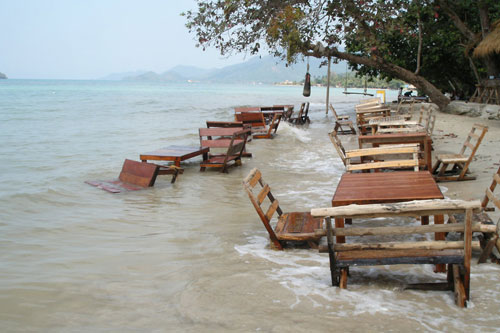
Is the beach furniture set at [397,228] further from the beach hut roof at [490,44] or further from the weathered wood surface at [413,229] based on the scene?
the beach hut roof at [490,44]

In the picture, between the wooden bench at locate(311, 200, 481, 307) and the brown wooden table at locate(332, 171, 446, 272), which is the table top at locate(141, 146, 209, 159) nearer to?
the brown wooden table at locate(332, 171, 446, 272)

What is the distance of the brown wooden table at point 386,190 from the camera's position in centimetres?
401

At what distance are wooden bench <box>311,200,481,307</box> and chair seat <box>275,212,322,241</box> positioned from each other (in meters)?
1.00

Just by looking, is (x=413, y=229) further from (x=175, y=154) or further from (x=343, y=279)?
(x=175, y=154)

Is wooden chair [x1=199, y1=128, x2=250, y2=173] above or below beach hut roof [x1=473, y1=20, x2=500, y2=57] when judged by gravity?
below

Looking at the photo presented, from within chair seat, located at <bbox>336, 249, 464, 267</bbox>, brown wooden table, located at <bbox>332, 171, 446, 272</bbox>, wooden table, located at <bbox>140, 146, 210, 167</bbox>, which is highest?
brown wooden table, located at <bbox>332, 171, 446, 272</bbox>

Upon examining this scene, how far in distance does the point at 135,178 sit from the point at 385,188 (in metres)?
5.51

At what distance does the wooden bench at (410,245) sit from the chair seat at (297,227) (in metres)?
1.00

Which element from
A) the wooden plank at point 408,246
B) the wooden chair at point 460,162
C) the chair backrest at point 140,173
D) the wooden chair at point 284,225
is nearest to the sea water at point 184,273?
the wooden chair at point 284,225

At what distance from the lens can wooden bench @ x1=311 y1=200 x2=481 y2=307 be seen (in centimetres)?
318

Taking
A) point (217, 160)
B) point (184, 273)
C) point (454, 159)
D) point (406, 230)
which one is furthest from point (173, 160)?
point (406, 230)

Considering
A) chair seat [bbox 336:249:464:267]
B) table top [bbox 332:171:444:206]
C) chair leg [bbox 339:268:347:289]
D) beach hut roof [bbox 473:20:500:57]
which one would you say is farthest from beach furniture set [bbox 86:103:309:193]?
beach hut roof [bbox 473:20:500:57]

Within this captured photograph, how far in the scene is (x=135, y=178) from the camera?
8.82 metres

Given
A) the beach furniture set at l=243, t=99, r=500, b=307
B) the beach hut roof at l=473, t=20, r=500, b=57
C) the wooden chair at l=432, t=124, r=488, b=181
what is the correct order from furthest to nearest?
the beach hut roof at l=473, t=20, r=500, b=57, the wooden chair at l=432, t=124, r=488, b=181, the beach furniture set at l=243, t=99, r=500, b=307
